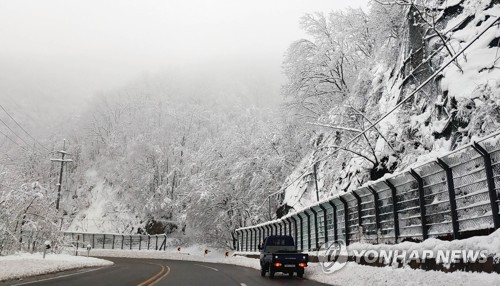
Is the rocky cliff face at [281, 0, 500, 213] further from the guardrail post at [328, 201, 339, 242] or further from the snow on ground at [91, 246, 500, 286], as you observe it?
the snow on ground at [91, 246, 500, 286]

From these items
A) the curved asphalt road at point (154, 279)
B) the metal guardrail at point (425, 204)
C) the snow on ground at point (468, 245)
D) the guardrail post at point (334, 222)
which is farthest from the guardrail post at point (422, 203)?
Answer: the guardrail post at point (334, 222)

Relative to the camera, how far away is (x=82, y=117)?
340 feet

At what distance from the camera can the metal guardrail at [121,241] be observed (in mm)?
61650

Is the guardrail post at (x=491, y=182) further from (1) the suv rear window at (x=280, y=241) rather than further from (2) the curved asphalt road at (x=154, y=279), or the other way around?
(1) the suv rear window at (x=280, y=241)

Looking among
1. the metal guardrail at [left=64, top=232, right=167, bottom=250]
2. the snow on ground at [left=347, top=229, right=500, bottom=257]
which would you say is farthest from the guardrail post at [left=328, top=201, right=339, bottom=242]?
the metal guardrail at [left=64, top=232, right=167, bottom=250]

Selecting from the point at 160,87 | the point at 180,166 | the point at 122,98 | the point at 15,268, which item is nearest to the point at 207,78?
the point at 160,87

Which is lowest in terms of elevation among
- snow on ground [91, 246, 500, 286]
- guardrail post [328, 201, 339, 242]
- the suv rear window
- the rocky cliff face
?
snow on ground [91, 246, 500, 286]

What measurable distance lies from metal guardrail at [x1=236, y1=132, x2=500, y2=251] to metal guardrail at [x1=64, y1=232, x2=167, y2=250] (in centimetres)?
4543

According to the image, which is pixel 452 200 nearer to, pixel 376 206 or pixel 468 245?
pixel 468 245

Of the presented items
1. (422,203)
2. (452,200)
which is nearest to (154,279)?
(422,203)

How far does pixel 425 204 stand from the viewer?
11477 mm

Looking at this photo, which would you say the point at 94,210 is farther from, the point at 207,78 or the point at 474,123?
the point at 474,123

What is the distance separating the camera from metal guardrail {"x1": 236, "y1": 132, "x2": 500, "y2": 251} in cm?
919

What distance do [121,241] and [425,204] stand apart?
61.4 m
